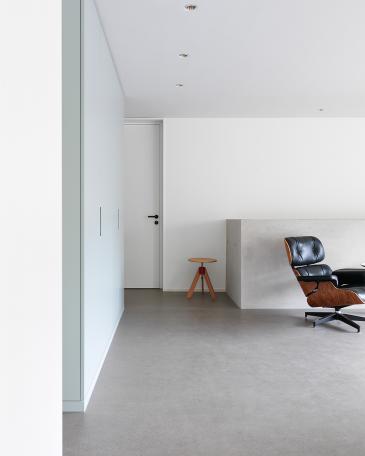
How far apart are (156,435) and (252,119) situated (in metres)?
5.42

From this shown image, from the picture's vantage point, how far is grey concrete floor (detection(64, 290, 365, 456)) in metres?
2.39

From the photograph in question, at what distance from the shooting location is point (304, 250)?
5227 mm

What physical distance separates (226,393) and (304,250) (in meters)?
2.56

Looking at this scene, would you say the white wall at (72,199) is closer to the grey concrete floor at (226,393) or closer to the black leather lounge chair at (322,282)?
the grey concrete floor at (226,393)

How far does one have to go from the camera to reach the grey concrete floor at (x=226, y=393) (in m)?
2.39

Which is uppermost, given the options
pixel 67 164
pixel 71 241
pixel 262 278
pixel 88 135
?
pixel 88 135

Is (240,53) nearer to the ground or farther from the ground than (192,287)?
farther from the ground

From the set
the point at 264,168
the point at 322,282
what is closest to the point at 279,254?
the point at 322,282

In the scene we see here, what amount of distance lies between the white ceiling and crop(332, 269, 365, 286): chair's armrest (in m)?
2.11

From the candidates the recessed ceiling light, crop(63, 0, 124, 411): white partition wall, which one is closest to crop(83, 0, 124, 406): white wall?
crop(63, 0, 124, 411): white partition wall

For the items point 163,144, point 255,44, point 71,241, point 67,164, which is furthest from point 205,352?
point 163,144

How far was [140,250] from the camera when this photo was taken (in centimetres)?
729

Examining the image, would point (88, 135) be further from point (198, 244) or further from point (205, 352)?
point (198, 244)

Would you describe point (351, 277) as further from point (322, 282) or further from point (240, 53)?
point (240, 53)
